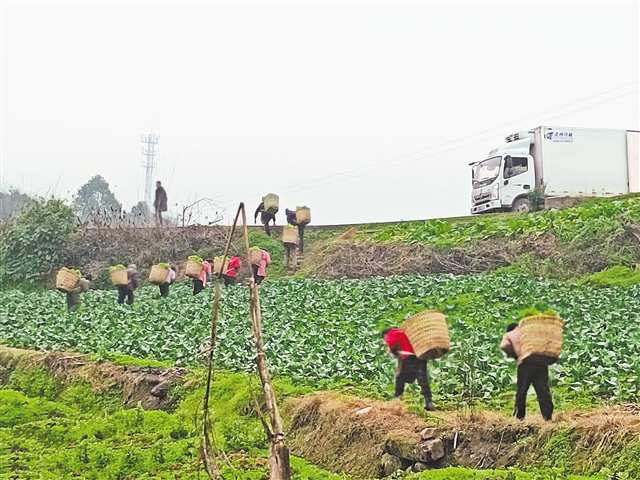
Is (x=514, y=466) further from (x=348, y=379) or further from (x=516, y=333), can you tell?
(x=348, y=379)

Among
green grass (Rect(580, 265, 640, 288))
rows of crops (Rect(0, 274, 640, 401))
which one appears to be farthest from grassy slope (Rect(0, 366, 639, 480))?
green grass (Rect(580, 265, 640, 288))

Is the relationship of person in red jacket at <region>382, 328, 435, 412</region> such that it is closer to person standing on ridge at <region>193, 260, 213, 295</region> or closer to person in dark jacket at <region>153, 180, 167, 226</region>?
person standing on ridge at <region>193, 260, 213, 295</region>

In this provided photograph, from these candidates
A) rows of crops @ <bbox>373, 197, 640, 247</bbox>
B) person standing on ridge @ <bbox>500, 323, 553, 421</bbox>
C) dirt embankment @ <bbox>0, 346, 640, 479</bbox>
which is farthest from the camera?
rows of crops @ <bbox>373, 197, 640, 247</bbox>

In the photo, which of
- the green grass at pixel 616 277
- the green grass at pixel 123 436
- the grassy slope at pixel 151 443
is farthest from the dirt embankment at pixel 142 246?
the grassy slope at pixel 151 443

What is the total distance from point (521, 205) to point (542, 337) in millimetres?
16925

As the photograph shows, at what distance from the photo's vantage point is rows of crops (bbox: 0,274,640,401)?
7445 mm

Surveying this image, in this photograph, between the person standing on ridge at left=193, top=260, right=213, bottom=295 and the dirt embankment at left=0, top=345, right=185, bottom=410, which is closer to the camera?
the dirt embankment at left=0, top=345, right=185, bottom=410

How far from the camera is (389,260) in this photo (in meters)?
19.0

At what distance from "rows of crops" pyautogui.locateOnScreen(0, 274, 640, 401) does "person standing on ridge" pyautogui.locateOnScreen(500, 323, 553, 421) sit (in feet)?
2.51

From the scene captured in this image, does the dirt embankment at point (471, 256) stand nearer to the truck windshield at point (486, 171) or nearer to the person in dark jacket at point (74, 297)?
the truck windshield at point (486, 171)

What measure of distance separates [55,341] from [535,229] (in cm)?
959

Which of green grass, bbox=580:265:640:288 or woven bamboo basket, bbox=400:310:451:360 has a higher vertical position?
green grass, bbox=580:265:640:288

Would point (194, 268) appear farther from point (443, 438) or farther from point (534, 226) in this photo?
point (443, 438)

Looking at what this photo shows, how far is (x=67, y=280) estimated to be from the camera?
49.2ft
